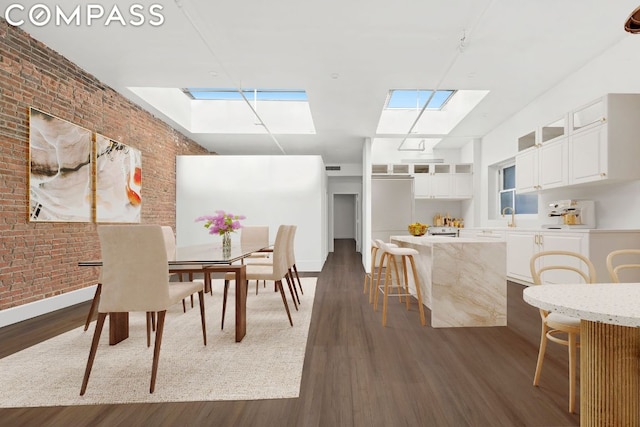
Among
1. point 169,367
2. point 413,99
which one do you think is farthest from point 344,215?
point 169,367

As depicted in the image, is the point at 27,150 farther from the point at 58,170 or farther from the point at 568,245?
the point at 568,245

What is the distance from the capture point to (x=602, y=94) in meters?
4.01

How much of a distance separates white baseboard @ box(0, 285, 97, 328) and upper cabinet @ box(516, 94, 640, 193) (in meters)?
→ 6.30

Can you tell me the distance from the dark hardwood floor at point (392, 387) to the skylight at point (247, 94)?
189 inches

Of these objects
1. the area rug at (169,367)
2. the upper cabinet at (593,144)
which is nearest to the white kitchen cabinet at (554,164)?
the upper cabinet at (593,144)

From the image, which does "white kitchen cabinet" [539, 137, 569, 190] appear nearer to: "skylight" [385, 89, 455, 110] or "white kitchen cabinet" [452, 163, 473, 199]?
"skylight" [385, 89, 455, 110]

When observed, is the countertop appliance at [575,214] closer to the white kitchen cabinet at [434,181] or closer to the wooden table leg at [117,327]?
the white kitchen cabinet at [434,181]

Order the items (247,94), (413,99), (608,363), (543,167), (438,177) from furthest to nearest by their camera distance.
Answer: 1. (438,177)
2. (247,94)
3. (413,99)
4. (543,167)
5. (608,363)

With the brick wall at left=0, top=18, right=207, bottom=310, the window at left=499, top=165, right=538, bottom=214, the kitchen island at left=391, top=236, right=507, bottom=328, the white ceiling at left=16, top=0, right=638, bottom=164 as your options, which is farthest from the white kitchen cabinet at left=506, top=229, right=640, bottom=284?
the brick wall at left=0, top=18, right=207, bottom=310

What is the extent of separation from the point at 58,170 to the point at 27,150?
429 mm

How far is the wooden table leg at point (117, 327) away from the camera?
272 cm

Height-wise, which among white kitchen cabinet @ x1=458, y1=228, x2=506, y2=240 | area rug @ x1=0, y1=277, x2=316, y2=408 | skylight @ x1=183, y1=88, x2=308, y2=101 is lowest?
area rug @ x1=0, y1=277, x2=316, y2=408

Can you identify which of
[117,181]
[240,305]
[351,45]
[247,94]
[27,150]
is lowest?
[240,305]

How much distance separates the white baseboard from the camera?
327 cm
